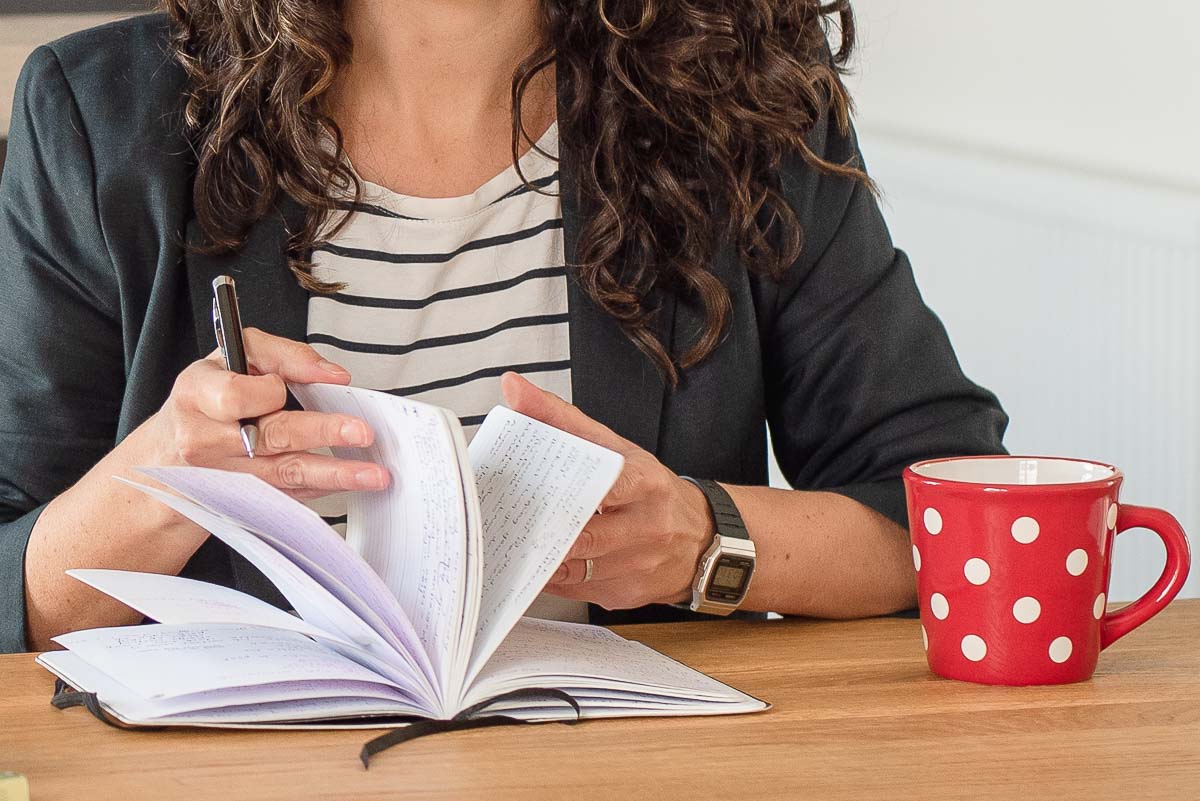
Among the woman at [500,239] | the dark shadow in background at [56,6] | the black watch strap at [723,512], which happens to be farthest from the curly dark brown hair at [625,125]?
the dark shadow in background at [56,6]

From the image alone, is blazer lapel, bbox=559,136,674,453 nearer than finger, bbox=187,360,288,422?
No

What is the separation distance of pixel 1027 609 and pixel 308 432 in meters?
0.43

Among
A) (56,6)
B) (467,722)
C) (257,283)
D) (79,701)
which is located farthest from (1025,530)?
(56,6)

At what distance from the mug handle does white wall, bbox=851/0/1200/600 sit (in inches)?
73.4

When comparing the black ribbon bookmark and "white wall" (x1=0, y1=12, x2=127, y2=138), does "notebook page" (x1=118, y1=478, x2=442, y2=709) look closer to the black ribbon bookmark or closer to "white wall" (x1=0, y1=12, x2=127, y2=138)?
the black ribbon bookmark

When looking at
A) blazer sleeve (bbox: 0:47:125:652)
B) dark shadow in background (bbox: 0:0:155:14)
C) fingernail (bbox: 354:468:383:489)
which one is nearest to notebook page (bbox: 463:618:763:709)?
fingernail (bbox: 354:468:383:489)

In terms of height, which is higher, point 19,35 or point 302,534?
point 19,35

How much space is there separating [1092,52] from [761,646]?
1.99 meters

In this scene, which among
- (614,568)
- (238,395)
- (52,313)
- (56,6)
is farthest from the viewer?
(56,6)

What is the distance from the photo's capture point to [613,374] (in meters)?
1.15

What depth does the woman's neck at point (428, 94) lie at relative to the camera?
1228mm

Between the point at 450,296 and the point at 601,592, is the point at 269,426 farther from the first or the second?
the point at 450,296

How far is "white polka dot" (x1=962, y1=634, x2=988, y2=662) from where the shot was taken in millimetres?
788

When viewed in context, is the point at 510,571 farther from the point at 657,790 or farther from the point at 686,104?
the point at 686,104
